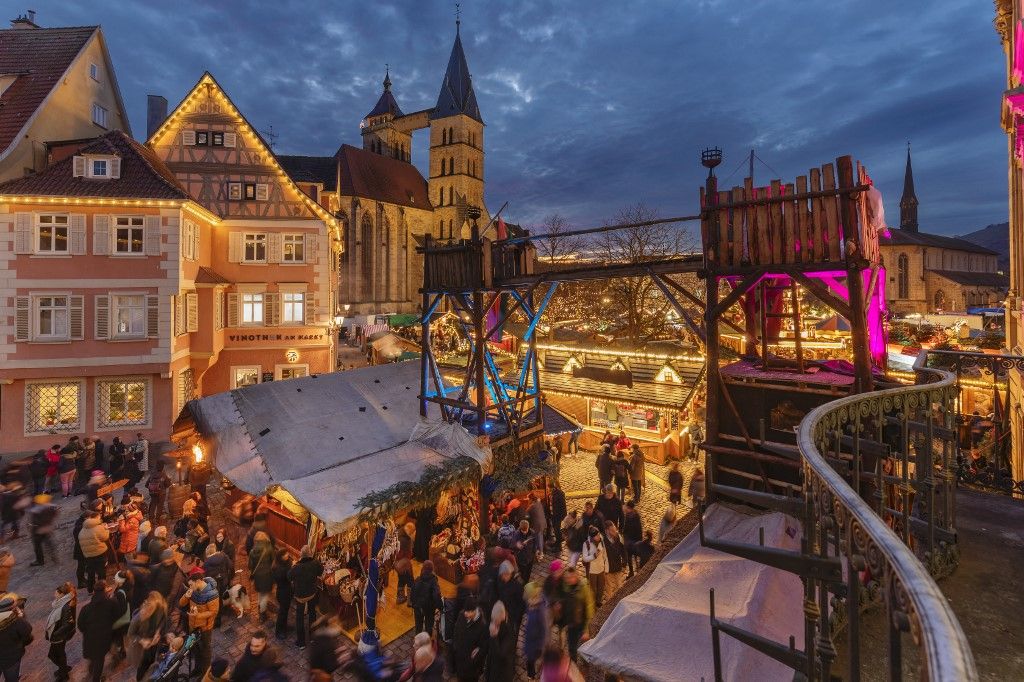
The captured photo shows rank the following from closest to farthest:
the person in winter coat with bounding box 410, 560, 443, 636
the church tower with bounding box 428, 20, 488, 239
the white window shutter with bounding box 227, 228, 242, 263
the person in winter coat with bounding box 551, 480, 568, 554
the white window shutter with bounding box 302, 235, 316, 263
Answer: the person in winter coat with bounding box 410, 560, 443, 636 → the person in winter coat with bounding box 551, 480, 568, 554 → the white window shutter with bounding box 227, 228, 242, 263 → the white window shutter with bounding box 302, 235, 316, 263 → the church tower with bounding box 428, 20, 488, 239

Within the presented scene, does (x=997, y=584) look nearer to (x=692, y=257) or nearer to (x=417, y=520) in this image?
(x=692, y=257)

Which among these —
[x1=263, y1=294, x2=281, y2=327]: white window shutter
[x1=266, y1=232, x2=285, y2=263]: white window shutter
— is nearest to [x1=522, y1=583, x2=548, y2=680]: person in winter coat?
[x1=263, y1=294, x2=281, y2=327]: white window shutter

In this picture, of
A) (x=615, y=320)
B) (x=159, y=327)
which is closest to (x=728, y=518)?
(x=159, y=327)

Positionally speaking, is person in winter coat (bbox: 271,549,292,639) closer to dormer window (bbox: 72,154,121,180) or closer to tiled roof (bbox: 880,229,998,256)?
dormer window (bbox: 72,154,121,180)

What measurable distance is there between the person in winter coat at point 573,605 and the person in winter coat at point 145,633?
5.55m

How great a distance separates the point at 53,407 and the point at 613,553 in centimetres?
1915

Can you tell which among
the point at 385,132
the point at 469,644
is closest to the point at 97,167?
the point at 469,644

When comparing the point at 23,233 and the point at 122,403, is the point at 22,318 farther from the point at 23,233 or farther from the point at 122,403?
the point at 122,403

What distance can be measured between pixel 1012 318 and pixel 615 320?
2035cm

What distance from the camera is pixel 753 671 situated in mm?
4957

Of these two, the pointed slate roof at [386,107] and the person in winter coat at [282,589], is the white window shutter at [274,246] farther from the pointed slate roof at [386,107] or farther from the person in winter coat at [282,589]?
the pointed slate roof at [386,107]

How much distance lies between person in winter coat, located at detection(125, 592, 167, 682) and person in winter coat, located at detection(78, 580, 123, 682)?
25 centimetres

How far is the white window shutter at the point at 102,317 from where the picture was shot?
18.0m

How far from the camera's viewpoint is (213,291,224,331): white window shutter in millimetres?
21328
